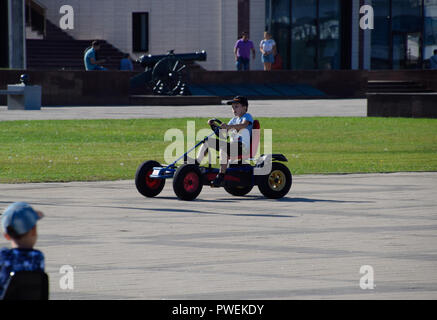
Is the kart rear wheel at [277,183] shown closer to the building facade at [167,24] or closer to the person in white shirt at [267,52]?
the person in white shirt at [267,52]

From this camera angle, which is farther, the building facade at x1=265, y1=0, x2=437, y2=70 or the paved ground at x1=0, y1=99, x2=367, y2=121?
the building facade at x1=265, y1=0, x2=437, y2=70

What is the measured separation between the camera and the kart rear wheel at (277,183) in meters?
11.4

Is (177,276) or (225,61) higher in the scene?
(225,61)

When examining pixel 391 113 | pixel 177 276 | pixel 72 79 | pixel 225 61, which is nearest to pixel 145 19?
pixel 225 61

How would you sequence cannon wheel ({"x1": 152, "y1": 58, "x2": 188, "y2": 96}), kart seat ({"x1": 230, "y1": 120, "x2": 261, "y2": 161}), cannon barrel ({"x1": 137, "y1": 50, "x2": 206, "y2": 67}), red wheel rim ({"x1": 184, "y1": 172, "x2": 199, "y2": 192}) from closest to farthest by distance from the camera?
red wheel rim ({"x1": 184, "y1": 172, "x2": 199, "y2": 192})
kart seat ({"x1": 230, "y1": 120, "x2": 261, "y2": 161})
cannon wheel ({"x1": 152, "y1": 58, "x2": 188, "y2": 96})
cannon barrel ({"x1": 137, "y1": 50, "x2": 206, "y2": 67})

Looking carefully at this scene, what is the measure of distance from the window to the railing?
15.0 feet

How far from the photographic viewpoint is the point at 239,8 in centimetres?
4697

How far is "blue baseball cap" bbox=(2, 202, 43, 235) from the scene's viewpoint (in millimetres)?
3762

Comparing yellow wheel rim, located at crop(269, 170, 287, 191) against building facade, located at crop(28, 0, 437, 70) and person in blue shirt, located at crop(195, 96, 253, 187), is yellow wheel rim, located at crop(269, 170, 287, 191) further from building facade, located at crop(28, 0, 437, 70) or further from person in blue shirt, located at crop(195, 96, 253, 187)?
building facade, located at crop(28, 0, 437, 70)

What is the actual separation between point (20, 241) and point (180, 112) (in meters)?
24.2

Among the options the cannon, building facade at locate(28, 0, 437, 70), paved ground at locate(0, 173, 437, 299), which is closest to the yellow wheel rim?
paved ground at locate(0, 173, 437, 299)

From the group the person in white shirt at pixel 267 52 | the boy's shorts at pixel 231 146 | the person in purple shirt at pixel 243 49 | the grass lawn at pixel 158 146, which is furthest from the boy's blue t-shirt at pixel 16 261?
the person in white shirt at pixel 267 52

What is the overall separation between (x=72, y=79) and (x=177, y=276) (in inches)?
1013

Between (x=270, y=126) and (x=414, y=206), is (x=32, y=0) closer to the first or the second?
(x=270, y=126)
